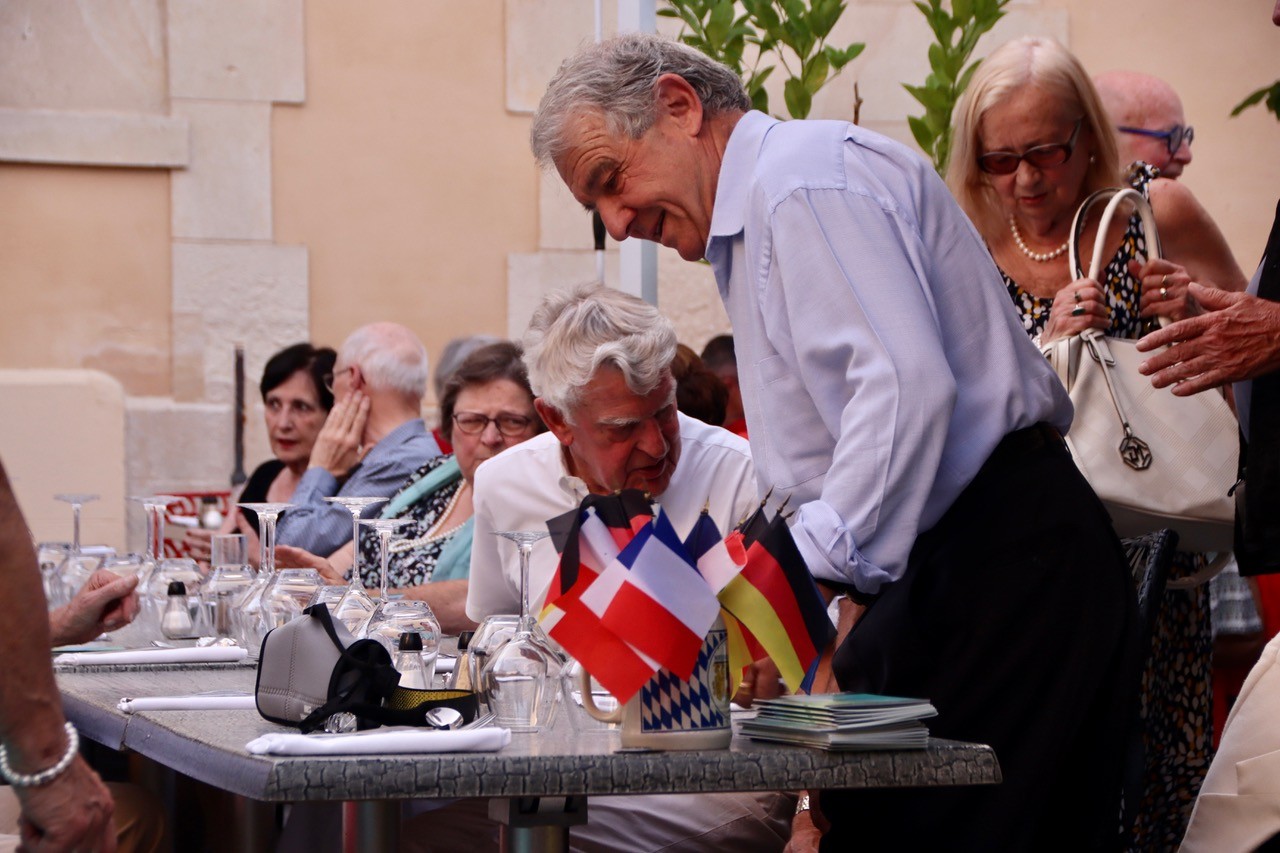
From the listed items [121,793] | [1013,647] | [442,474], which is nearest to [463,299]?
[442,474]

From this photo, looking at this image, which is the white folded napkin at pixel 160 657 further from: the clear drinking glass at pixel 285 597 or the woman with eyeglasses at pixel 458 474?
the woman with eyeglasses at pixel 458 474

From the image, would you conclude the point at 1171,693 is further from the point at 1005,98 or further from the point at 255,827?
the point at 255,827

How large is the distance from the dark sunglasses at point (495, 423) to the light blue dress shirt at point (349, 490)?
732 mm

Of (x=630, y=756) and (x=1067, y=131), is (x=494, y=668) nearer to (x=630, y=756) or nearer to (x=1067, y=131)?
(x=630, y=756)

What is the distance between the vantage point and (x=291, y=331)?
25.9 feet

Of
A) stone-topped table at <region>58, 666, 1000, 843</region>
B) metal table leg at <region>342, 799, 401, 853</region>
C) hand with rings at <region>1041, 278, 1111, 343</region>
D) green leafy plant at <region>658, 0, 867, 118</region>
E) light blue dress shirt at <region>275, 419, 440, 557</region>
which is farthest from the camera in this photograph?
green leafy plant at <region>658, 0, 867, 118</region>

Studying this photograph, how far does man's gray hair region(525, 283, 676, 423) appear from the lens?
11.0 ft

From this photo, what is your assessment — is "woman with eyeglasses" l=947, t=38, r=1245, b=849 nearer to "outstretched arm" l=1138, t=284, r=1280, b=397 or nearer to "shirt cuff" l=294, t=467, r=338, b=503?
"outstretched arm" l=1138, t=284, r=1280, b=397

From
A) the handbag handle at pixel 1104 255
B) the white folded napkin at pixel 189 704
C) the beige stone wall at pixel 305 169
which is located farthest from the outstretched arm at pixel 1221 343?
the beige stone wall at pixel 305 169

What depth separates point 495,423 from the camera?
4.70m

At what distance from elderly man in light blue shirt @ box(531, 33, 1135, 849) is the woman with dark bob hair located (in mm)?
4133

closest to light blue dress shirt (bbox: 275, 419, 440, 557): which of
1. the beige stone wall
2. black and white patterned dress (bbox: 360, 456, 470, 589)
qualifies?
black and white patterned dress (bbox: 360, 456, 470, 589)

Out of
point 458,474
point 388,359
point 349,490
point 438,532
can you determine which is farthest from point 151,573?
point 388,359

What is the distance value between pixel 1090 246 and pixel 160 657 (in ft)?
6.64
